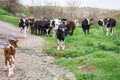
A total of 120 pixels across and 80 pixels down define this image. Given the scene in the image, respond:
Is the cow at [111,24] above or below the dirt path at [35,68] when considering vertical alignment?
below

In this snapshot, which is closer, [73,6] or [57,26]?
[57,26]

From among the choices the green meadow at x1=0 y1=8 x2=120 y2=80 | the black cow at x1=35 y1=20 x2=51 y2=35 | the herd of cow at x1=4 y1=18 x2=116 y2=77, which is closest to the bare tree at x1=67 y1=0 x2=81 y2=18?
the herd of cow at x1=4 y1=18 x2=116 y2=77

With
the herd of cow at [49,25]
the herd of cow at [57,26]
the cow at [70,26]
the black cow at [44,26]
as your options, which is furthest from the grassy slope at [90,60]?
the black cow at [44,26]

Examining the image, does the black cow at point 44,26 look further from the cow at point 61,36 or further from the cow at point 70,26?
the cow at point 61,36

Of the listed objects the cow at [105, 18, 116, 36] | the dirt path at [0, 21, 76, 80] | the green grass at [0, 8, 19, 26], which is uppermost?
the dirt path at [0, 21, 76, 80]

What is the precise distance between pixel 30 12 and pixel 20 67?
146 ft

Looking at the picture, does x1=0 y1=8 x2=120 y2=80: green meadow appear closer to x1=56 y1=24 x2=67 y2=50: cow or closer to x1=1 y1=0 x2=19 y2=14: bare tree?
x1=56 y1=24 x2=67 y2=50: cow

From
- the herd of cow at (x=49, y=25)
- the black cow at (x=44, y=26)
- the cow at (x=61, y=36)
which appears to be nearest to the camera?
the cow at (x=61, y=36)

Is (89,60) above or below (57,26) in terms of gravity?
below

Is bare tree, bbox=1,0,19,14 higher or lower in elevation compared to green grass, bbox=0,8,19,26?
higher

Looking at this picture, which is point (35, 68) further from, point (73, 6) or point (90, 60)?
point (73, 6)

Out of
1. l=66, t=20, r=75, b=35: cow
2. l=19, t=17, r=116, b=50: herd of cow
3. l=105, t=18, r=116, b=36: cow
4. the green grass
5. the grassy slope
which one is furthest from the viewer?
the green grass

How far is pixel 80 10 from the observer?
2936 inches

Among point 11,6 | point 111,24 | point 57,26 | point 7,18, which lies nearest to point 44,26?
point 57,26
